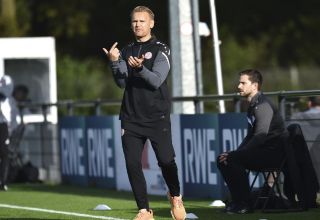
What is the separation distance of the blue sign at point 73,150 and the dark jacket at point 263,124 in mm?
7007

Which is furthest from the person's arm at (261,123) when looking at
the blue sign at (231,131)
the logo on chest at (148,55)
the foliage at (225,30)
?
the foliage at (225,30)

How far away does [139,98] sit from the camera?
11.8m

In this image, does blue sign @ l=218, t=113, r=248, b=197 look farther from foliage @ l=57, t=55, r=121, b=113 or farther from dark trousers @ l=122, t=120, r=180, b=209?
foliage @ l=57, t=55, r=121, b=113

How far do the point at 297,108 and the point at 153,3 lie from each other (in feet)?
106

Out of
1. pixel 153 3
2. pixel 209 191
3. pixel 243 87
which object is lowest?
pixel 209 191

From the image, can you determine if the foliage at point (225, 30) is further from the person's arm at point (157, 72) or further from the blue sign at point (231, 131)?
the person's arm at point (157, 72)

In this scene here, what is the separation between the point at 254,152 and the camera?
44.6ft

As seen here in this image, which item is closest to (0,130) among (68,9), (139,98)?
(139,98)

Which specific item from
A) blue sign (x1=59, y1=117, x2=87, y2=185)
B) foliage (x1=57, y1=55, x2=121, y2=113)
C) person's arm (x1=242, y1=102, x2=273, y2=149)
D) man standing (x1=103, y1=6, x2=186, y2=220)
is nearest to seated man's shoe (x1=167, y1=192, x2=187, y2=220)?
man standing (x1=103, y1=6, x2=186, y2=220)

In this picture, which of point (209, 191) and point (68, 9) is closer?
point (209, 191)

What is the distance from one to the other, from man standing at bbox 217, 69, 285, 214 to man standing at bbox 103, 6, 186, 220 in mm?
1774

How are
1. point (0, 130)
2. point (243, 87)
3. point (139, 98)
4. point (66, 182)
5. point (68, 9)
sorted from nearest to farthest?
point (139, 98), point (243, 87), point (0, 130), point (66, 182), point (68, 9)

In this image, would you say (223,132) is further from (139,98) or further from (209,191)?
(139,98)

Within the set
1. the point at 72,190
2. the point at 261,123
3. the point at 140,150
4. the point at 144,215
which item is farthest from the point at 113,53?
the point at 72,190
